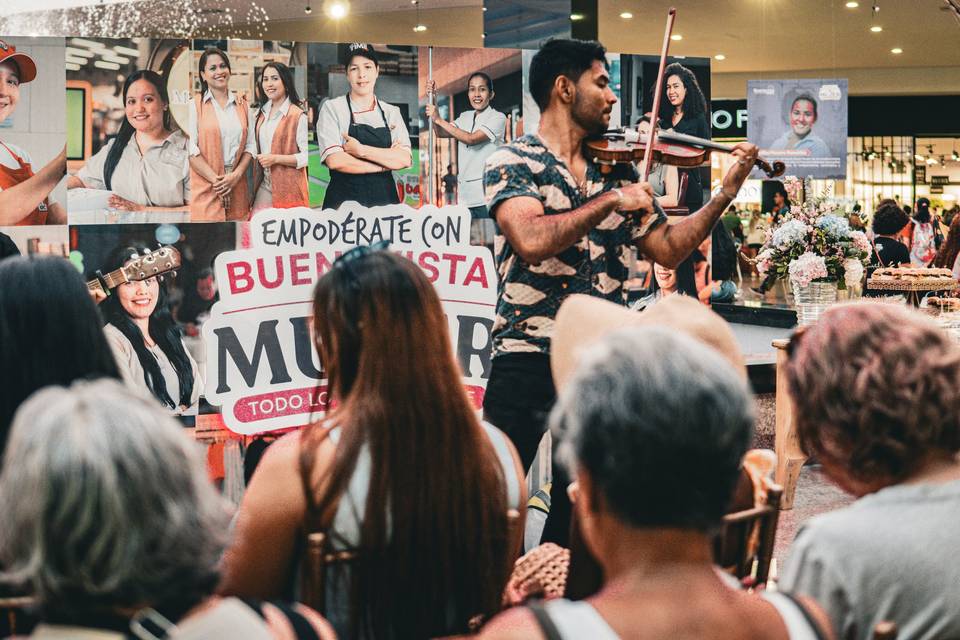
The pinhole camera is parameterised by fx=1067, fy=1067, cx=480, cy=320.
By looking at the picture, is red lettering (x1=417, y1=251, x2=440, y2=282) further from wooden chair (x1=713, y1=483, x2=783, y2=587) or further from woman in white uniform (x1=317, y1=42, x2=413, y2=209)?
wooden chair (x1=713, y1=483, x2=783, y2=587)

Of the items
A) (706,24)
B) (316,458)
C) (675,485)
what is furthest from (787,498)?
(706,24)

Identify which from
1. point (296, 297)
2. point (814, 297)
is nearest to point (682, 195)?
point (814, 297)

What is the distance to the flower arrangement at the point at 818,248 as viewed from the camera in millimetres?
5117

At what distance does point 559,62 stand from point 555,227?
→ 0.51 metres

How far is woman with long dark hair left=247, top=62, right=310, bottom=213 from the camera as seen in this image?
13.6 ft

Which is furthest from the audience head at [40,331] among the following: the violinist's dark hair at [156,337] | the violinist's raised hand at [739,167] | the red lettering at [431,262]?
the red lettering at [431,262]

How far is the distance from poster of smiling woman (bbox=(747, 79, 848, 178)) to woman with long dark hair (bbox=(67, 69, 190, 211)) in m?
6.88

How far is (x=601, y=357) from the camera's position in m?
1.10

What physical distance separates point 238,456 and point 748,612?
3360mm

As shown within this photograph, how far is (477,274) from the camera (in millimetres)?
4277

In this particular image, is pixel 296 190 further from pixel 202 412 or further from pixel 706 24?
pixel 706 24

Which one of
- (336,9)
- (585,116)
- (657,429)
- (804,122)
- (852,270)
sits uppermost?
(336,9)

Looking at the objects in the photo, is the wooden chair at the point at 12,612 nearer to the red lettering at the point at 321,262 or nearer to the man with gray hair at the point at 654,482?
the man with gray hair at the point at 654,482

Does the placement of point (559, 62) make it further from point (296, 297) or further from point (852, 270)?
point (852, 270)
